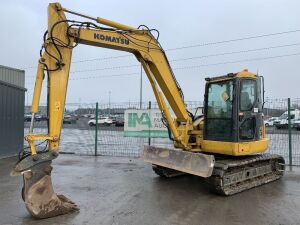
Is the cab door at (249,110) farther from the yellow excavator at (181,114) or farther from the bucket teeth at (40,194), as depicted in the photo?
the bucket teeth at (40,194)

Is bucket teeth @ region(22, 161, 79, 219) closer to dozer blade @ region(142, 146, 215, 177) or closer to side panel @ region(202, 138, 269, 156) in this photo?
dozer blade @ region(142, 146, 215, 177)

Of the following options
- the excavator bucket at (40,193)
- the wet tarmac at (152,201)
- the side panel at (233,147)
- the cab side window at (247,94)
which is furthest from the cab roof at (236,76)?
the excavator bucket at (40,193)

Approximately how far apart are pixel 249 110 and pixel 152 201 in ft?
10.6

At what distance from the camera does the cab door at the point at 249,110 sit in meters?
8.77

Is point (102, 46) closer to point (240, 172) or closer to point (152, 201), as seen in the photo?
point (152, 201)

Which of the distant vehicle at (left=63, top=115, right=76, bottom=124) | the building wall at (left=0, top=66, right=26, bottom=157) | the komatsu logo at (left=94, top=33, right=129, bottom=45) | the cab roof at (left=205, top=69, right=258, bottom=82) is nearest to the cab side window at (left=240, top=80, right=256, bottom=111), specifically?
the cab roof at (left=205, top=69, right=258, bottom=82)

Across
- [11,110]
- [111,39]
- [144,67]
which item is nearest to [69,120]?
[11,110]

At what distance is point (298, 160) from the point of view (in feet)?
43.0

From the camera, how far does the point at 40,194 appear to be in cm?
637

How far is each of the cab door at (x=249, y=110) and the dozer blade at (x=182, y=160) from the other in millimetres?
1151

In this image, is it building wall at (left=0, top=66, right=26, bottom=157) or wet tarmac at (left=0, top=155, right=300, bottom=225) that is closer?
wet tarmac at (left=0, top=155, right=300, bottom=225)

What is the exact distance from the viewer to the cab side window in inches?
347

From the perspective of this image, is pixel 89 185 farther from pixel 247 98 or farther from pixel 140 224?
pixel 247 98

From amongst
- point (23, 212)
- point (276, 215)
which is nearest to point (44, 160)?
point (23, 212)
